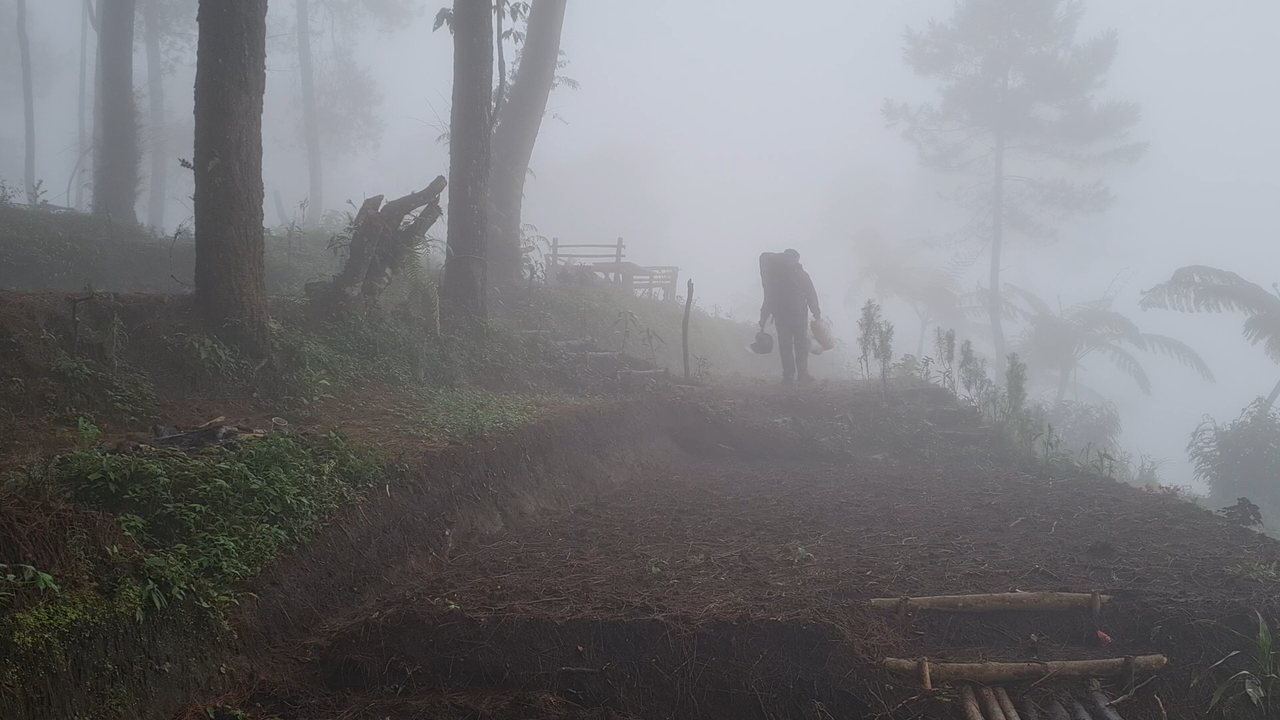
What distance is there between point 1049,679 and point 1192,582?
2.09m

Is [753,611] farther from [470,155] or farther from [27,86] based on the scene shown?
[27,86]

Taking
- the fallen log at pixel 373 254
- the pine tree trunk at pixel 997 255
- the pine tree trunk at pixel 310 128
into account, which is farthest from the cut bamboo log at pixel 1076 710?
the pine tree trunk at pixel 310 128

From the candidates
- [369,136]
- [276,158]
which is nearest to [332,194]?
[276,158]

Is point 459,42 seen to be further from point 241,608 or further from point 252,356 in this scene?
point 241,608

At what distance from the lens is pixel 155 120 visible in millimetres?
32969

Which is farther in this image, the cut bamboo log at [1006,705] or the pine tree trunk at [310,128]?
the pine tree trunk at [310,128]

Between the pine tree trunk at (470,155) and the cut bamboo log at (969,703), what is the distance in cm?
929

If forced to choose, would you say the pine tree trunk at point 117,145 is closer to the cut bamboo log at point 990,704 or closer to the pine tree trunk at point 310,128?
the pine tree trunk at point 310,128

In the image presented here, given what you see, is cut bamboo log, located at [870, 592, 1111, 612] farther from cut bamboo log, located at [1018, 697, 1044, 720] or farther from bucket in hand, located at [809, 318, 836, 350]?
bucket in hand, located at [809, 318, 836, 350]

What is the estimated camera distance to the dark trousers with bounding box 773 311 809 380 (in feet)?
48.5

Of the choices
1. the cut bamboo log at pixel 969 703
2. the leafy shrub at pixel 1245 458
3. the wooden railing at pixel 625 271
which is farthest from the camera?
the wooden railing at pixel 625 271

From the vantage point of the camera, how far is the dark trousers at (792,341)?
1480 centimetres

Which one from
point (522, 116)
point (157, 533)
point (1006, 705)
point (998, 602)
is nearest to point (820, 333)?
point (522, 116)

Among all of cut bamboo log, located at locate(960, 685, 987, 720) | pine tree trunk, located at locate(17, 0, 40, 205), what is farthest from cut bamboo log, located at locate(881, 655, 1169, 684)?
pine tree trunk, located at locate(17, 0, 40, 205)
